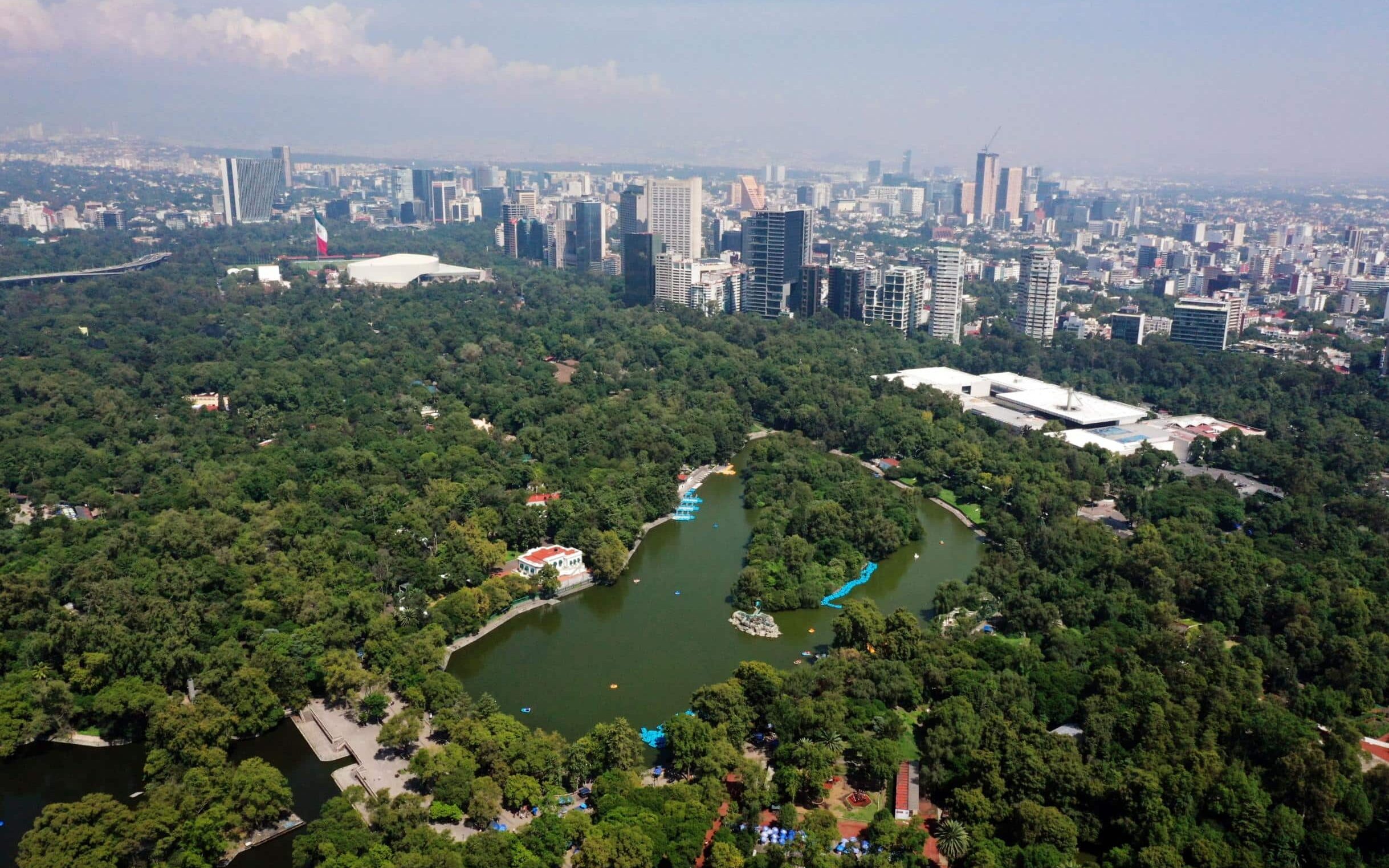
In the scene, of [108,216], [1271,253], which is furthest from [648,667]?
[108,216]

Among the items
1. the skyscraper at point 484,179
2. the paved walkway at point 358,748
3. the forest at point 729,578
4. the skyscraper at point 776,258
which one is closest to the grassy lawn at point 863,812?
the forest at point 729,578

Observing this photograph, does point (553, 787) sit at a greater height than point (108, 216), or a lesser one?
lesser

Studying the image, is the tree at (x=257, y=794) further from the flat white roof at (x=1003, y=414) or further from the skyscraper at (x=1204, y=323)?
the skyscraper at (x=1204, y=323)

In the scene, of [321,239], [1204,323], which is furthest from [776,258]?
[321,239]

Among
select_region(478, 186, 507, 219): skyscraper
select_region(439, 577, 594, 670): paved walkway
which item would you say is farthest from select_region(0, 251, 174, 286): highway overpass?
select_region(439, 577, 594, 670): paved walkway

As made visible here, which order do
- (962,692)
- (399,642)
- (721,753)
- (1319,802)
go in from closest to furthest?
1. (1319,802)
2. (721,753)
3. (962,692)
4. (399,642)

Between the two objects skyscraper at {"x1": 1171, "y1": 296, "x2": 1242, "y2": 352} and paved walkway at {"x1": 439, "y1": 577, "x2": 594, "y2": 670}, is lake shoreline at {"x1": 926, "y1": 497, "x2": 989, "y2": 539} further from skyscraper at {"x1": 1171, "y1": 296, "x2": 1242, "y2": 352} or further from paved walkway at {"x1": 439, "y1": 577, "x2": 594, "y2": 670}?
skyscraper at {"x1": 1171, "y1": 296, "x2": 1242, "y2": 352}

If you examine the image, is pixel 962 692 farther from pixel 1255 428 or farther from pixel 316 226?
pixel 316 226
